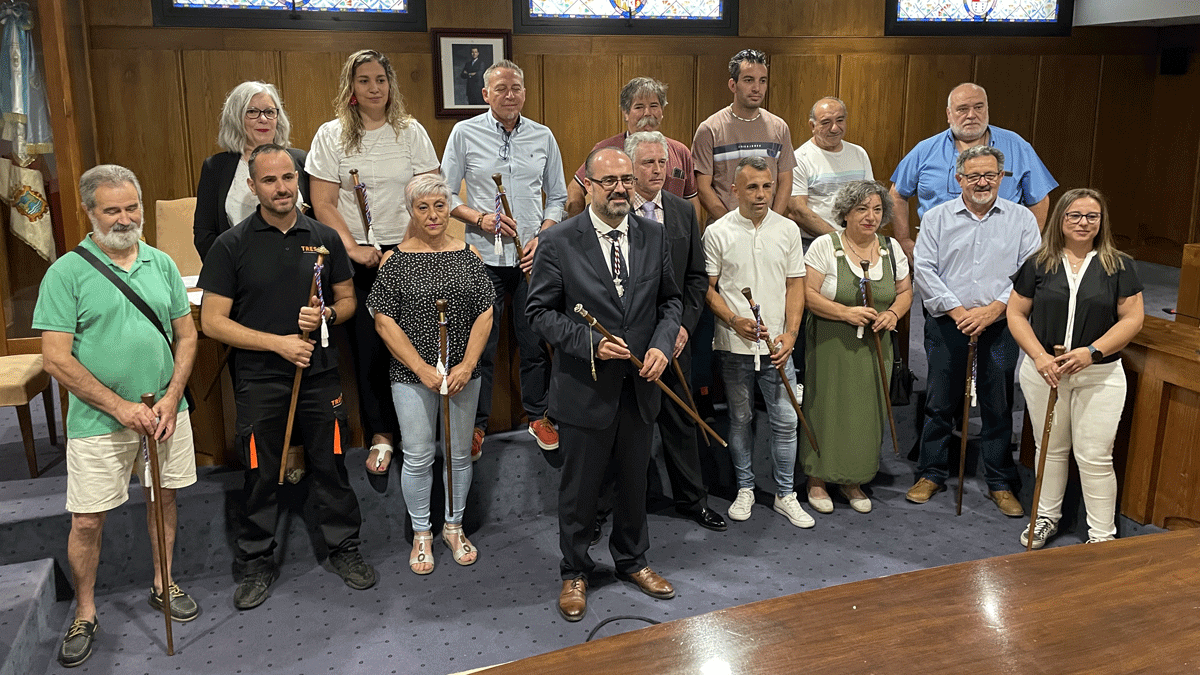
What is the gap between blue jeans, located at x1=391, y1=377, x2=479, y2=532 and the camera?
378cm

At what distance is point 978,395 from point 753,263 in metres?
1.25

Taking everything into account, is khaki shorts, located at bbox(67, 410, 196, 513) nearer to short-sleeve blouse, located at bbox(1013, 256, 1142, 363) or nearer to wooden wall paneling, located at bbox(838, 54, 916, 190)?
short-sleeve blouse, located at bbox(1013, 256, 1142, 363)

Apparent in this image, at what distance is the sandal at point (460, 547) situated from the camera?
3.98 metres

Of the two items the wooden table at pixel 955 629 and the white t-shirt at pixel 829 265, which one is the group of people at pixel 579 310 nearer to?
the white t-shirt at pixel 829 265

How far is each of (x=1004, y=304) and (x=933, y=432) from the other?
70 centimetres

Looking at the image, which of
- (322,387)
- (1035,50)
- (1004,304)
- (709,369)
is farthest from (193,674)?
(1035,50)

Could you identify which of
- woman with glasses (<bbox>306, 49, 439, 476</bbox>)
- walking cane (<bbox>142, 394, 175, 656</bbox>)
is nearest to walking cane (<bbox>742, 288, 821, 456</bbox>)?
woman with glasses (<bbox>306, 49, 439, 476</bbox>)

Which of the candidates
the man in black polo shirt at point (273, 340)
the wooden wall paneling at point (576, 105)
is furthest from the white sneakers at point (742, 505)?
the wooden wall paneling at point (576, 105)

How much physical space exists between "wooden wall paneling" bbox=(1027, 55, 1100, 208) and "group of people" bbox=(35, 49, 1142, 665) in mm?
3660

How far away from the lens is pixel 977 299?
4250mm

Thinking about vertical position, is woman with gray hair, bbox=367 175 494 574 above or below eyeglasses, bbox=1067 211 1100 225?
below

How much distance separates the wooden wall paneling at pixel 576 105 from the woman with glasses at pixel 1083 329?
357cm

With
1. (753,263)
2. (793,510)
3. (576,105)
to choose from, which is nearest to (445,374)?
(753,263)

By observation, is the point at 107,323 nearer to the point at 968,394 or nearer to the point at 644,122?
the point at 644,122
